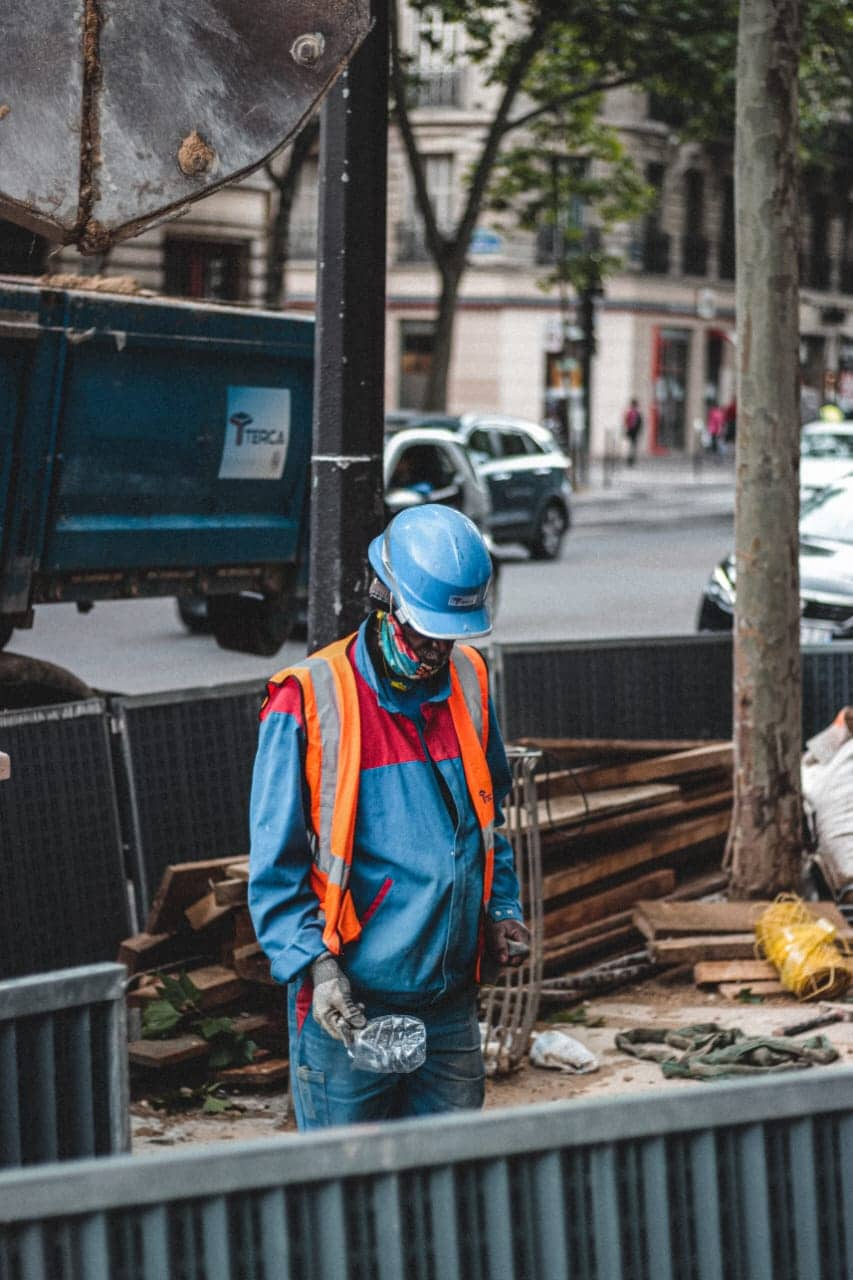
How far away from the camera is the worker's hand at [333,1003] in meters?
3.33

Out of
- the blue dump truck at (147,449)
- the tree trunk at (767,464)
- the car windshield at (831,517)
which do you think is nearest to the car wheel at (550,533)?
the car windshield at (831,517)

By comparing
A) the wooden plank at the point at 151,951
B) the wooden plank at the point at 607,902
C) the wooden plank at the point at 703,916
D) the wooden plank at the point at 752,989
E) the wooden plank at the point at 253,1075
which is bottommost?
the wooden plank at the point at 752,989

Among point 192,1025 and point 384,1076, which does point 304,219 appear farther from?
point 384,1076

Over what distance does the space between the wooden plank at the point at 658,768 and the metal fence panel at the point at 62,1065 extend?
440cm

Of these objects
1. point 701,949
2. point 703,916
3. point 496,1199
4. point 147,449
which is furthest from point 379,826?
point 147,449

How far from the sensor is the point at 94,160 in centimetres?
274

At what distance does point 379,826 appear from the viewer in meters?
3.41

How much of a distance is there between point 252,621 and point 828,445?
1836cm

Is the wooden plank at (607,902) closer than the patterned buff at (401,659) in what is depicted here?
No

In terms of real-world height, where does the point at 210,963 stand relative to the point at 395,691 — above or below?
below

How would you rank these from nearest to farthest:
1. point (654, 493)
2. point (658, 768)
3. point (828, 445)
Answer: point (658, 768), point (828, 445), point (654, 493)

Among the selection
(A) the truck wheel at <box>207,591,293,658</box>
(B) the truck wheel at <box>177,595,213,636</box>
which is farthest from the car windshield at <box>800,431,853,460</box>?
(A) the truck wheel at <box>207,591,293,658</box>

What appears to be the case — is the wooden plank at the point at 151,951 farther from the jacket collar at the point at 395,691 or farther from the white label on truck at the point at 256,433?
the white label on truck at the point at 256,433

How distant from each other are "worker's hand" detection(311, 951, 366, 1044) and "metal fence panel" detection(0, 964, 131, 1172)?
43 cm
